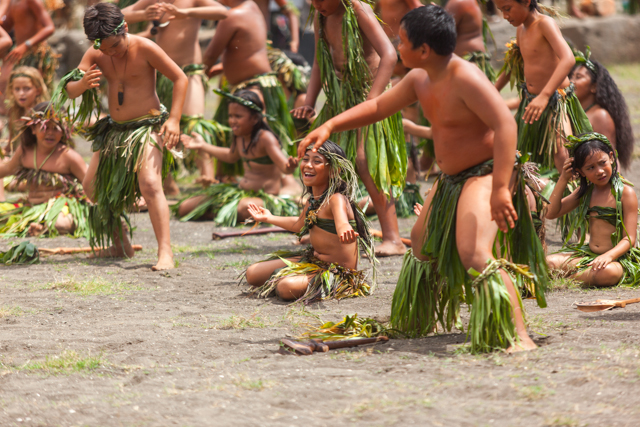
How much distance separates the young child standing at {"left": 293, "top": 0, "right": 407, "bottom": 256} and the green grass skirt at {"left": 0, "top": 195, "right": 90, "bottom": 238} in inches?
82.2

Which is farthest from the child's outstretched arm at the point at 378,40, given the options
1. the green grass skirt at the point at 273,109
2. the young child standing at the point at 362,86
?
the green grass skirt at the point at 273,109

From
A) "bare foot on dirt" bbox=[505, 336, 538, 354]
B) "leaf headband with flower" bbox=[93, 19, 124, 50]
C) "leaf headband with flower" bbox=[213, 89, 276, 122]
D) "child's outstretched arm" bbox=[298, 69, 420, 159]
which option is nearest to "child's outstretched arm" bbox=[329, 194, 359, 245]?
"child's outstretched arm" bbox=[298, 69, 420, 159]

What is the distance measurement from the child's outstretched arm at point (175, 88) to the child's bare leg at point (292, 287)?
45.9 inches

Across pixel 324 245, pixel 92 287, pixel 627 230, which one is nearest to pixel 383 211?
pixel 324 245

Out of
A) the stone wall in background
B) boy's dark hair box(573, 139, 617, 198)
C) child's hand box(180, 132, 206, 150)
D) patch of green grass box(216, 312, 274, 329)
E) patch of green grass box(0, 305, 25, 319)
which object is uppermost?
the stone wall in background

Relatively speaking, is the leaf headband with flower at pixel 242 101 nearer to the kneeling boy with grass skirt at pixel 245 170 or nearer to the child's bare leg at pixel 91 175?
the kneeling boy with grass skirt at pixel 245 170

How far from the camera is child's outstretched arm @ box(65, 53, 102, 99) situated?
13.6 feet

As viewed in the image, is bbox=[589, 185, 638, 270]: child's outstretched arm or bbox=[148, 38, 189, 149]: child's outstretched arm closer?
bbox=[589, 185, 638, 270]: child's outstretched arm

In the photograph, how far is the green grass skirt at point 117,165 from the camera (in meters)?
4.38

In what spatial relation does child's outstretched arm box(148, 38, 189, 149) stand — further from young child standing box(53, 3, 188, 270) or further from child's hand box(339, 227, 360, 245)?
child's hand box(339, 227, 360, 245)

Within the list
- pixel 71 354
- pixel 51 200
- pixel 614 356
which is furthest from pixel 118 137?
pixel 614 356

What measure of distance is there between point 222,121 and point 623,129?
3386mm

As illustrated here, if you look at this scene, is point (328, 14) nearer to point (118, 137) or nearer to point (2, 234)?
point (118, 137)

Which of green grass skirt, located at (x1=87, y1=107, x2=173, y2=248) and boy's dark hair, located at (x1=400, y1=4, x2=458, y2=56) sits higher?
boy's dark hair, located at (x1=400, y1=4, x2=458, y2=56)
